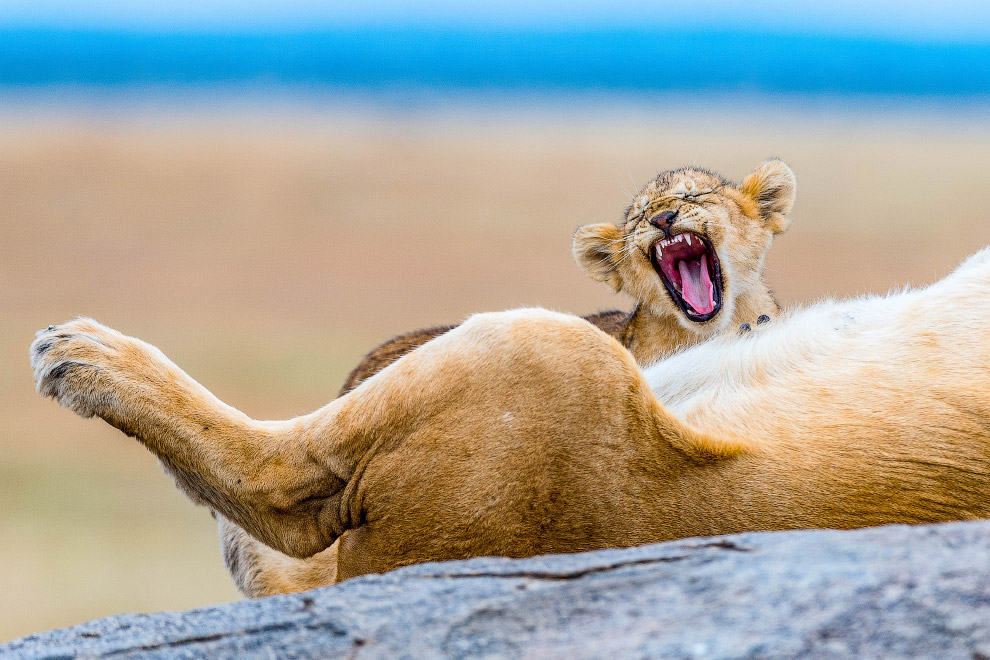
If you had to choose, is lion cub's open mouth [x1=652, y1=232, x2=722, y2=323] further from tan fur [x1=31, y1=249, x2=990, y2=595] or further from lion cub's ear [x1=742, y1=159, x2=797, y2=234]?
tan fur [x1=31, y1=249, x2=990, y2=595]

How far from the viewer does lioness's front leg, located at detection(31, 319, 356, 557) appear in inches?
183

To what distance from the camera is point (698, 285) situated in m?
7.48

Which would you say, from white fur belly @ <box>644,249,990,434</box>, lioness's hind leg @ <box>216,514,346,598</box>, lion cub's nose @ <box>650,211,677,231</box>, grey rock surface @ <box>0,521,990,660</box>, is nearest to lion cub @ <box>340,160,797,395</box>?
lion cub's nose @ <box>650,211,677,231</box>

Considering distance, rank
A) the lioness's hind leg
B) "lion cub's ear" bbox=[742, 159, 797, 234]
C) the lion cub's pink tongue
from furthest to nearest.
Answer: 1. "lion cub's ear" bbox=[742, 159, 797, 234]
2. the lion cub's pink tongue
3. the lioness's hind leg

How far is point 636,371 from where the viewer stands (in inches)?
177

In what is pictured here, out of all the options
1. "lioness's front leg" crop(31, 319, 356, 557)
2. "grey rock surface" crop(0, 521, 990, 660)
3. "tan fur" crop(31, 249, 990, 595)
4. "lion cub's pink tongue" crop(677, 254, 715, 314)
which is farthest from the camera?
"lion cub's pink tongue" crop(677, 254, 715, 314)

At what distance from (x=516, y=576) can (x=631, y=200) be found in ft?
15.6

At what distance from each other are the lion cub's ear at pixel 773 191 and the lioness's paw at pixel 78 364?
14.4 feet

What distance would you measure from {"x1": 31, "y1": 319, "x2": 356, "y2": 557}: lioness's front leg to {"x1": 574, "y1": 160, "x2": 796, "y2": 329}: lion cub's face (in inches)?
124

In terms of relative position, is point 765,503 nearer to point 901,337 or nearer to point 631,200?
point 901,337

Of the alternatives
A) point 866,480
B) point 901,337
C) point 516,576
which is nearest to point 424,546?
point 516,576

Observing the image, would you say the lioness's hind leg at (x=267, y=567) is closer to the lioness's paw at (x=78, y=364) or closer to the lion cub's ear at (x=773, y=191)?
the lioness's paw at (x=78, y=364)

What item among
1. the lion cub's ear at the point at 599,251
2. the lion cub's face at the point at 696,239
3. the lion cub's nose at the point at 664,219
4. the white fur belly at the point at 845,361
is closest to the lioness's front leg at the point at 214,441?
the white fur belly at the point at 845,361

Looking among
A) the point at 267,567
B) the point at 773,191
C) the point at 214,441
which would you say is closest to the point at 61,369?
the point at 214,441
